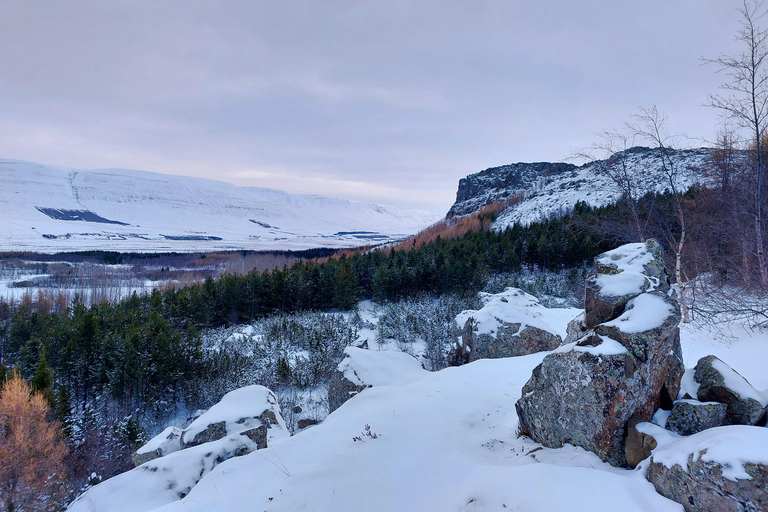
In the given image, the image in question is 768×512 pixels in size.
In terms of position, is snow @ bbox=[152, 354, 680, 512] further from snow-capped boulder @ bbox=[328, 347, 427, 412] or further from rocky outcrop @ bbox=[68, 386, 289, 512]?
snow-capped boulder @ bbox=[328, 347, 427, 412]

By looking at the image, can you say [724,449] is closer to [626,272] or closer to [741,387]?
[741,387]

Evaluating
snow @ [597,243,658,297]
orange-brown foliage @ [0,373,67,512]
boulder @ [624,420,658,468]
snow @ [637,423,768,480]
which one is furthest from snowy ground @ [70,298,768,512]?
orange-brown foliage @ [0,373,67,512]

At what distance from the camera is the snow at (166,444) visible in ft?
31.7

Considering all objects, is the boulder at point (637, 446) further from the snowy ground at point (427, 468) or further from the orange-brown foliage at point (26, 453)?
the orange-brown foliage at point (26, 453)

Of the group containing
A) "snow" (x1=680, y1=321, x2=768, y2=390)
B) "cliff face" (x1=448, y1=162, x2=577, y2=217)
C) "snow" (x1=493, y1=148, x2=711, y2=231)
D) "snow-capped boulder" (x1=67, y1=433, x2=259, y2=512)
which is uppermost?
"cliff face" (x1=448, y1=162, x2=577, y2=217)

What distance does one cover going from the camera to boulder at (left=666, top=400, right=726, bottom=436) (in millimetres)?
4324

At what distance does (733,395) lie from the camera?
437 centimetres

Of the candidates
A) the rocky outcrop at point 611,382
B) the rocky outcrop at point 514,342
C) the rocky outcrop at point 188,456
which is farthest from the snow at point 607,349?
the rocky outcrop at point 514,342

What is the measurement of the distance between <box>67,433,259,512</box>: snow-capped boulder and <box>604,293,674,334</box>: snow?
7.80 metres

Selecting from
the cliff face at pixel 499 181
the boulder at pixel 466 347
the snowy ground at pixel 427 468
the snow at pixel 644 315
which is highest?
the cliff face at pixel 499 181

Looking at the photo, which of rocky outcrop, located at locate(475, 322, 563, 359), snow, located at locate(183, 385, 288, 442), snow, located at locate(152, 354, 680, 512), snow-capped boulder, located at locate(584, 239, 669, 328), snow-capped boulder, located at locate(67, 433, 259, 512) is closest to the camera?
snow, located at locate(152, 354, 680, 512)

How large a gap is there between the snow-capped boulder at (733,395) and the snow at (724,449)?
792 mm

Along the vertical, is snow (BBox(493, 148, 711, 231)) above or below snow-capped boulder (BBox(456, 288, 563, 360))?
above

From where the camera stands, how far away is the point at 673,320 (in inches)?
191
